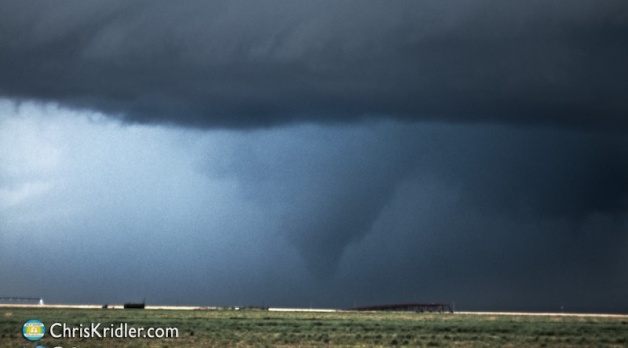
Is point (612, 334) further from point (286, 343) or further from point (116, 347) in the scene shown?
point (116, 347)

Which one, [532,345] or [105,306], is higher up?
[105,306]

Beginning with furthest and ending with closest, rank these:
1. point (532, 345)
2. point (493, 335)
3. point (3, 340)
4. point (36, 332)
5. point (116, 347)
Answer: point (493, 335) → point (532, 345) → point (3, 340) → point (116, 347) → point (36, 332)

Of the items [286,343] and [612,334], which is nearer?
[286,343]

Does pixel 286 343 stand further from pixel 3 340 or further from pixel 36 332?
pixel 36 332

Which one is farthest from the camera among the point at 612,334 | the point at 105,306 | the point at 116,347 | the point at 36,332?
the point at 105,306

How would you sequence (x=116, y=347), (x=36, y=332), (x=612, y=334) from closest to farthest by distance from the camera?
1. (x=36, y=332)
2. (x=116, y=347)
3. (x=612, y=334)

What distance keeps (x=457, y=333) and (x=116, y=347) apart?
38876mm

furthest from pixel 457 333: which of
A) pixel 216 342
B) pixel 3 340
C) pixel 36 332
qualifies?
pixel 36 332

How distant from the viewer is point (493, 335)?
260ft

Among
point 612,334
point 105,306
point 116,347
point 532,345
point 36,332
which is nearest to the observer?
point 36,332

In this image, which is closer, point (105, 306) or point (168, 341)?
point (168, 341)

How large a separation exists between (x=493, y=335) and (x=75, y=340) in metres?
42.2

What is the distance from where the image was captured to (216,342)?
65375 millimetres

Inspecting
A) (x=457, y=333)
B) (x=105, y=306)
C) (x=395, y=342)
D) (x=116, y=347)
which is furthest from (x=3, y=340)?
(x=105, y=306)
